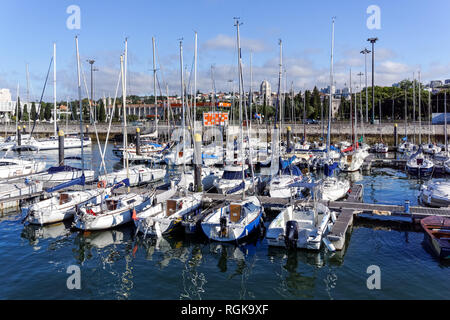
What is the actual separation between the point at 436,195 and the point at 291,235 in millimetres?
12207

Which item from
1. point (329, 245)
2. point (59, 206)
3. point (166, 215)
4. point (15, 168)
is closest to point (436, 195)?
point (329, 245)

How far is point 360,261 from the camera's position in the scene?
16438 mm

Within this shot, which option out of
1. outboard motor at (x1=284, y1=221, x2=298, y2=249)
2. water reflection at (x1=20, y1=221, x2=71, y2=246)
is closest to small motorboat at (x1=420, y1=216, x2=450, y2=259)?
outboard motor at (x1=284, y1=221, x2=298, y2=249)

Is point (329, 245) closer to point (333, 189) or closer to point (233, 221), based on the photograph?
point (233, 221)

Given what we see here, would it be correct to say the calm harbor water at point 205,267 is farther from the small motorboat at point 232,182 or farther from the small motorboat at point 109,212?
the small motorboat at point 232,182

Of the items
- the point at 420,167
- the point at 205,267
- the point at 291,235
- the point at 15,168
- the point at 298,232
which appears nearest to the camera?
the point at 205,267

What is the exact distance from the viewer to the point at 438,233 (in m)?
17.3

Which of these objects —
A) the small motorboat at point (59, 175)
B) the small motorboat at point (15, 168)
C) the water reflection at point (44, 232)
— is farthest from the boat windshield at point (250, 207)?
the small motorboat at point (15, 168)

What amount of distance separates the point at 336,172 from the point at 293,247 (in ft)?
79.9

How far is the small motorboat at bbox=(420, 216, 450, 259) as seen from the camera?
1605 centimetres

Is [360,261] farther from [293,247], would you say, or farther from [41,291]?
[41,291]

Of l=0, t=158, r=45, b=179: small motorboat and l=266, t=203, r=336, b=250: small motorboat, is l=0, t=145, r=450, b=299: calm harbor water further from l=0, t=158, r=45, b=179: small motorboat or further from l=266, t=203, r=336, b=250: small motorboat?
l=0, t=158, r=45, b=179: small motorboat

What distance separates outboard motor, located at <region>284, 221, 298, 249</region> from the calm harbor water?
518 millimetres
